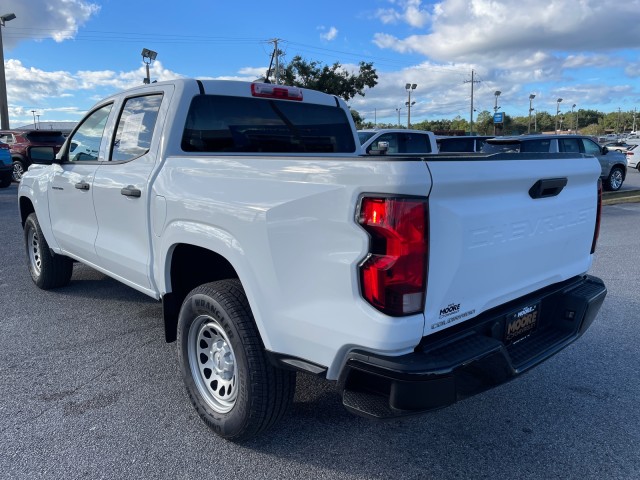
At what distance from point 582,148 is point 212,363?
14.6m

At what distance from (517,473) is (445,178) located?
159 centimetres

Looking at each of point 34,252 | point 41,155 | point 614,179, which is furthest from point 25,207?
point 614,179

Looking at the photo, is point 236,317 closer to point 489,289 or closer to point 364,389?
point 364,389

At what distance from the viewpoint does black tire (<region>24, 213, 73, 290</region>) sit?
213 inches

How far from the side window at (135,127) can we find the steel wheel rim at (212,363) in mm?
1340

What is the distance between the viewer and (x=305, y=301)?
2.33 meters

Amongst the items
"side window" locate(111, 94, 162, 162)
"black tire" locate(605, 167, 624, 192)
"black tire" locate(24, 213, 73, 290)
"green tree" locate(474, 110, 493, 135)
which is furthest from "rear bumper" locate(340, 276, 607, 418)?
"green tree" locate(474, 110, 493, 135)

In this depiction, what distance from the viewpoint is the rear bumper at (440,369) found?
2104 mm

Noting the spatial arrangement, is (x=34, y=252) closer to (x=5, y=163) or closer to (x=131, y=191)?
(x=131, y=191)

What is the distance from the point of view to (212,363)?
10.0 ft

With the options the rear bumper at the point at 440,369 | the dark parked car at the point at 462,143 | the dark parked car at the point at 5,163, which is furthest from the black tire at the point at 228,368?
the dark parked car at the point at 5,163

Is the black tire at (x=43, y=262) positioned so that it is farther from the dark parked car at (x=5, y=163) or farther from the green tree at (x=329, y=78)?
the green tree at (x=329, y=78)

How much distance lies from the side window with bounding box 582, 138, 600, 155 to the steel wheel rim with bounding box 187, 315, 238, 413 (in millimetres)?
14419

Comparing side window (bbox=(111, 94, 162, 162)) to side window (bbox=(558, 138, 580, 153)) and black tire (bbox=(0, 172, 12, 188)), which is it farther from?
black tire (bbox=(0, 172, 12, 188))
